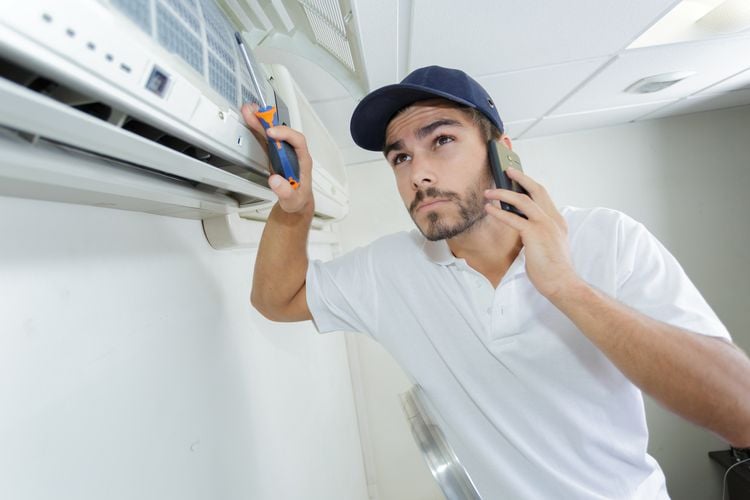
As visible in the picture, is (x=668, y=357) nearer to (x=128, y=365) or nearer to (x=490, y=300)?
(x=490, y=300)

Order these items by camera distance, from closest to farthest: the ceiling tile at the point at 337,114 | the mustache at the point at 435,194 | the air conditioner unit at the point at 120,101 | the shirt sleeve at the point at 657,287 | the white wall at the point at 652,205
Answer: the air conditioner unit at the point at 120,101 < the shirt sleeve at the point at 657,287 < the mustache at the point at 435,194 < the ceiling tile at the point at 337,114 < the white wall at the point at 652,205

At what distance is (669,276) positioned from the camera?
2.47ft

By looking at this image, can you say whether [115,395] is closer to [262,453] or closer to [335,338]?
[262,453]

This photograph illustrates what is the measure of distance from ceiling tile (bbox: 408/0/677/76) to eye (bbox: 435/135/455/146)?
11.1 inches

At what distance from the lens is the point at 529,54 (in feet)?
3.58

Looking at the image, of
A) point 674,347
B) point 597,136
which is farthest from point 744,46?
point 674,347

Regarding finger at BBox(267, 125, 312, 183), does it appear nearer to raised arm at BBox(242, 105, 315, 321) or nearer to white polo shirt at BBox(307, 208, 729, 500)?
raised arm at BBox(242, 105, 315, 321)

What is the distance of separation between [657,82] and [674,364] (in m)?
1.46

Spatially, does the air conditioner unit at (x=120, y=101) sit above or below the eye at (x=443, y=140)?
below

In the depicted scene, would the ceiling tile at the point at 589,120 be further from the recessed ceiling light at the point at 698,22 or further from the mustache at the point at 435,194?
the mustache at the point at 435,194

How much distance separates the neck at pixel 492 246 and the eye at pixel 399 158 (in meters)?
0.26

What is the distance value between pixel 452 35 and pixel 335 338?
1.61 m

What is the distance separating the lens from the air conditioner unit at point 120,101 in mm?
236

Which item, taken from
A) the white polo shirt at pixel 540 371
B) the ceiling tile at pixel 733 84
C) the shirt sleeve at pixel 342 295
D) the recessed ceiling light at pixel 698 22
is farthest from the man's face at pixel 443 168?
the ceiling tile at pixel 733 84
